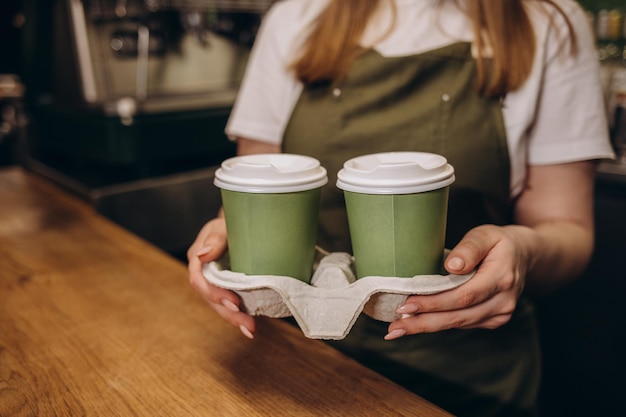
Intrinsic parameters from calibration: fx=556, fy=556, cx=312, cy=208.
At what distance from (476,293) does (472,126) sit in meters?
0.45

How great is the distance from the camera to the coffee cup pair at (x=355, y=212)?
628mm

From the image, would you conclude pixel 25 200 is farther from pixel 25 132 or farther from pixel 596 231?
pixel 596 231

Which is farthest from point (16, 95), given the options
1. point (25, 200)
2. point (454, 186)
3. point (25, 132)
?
point (454, 186)

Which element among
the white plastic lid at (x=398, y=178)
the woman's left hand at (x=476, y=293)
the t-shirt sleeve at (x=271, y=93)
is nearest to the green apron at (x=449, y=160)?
the t-shirt sleeve at (x=271, y=93)

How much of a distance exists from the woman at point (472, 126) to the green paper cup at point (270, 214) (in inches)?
13.0

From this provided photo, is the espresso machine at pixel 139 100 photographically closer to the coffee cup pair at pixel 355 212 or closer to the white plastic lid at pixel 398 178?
the coffee cup pair at pixel 355 212

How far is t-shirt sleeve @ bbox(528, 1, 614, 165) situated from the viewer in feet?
3.26

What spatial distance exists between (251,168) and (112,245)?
0.76 meters

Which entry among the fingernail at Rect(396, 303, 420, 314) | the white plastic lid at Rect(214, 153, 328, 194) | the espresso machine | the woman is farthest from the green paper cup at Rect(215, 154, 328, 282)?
the espresso machine

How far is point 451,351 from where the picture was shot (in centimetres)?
104

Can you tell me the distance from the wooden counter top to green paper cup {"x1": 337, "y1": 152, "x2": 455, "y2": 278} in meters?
0.17

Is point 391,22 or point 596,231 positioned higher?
point 391,22

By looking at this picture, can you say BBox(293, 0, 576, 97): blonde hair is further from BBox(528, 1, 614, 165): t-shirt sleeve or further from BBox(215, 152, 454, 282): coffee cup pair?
BBox(215, 152, 454, 282): coffee cup pair

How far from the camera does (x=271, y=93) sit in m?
1.19
